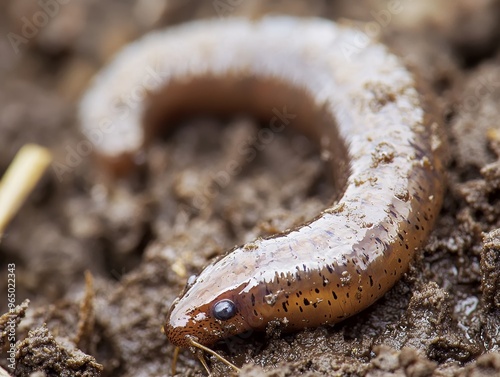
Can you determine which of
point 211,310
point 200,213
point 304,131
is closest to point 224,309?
point 211,310

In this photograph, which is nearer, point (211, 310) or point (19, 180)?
point (211, 310)

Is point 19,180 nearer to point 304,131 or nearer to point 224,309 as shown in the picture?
point 224,309

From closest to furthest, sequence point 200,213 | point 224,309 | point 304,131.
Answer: point 224,309
point 200,213
point 304,131

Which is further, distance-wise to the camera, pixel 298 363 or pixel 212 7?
pixel 212 7

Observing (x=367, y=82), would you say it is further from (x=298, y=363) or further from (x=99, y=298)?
(x=99, y=298)

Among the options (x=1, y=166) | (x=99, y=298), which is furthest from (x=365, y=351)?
(x=1, y=166)

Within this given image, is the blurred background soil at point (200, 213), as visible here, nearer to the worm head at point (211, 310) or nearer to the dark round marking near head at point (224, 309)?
the worm head at point (211, 310)

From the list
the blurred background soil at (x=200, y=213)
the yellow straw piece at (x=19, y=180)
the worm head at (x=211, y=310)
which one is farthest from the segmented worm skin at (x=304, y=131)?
the yellow straw piece at (x=19, y=180)

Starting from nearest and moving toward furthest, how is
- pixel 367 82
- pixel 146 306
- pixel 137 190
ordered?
pixel 146 306, pixel 367 82, pixel 137 190
